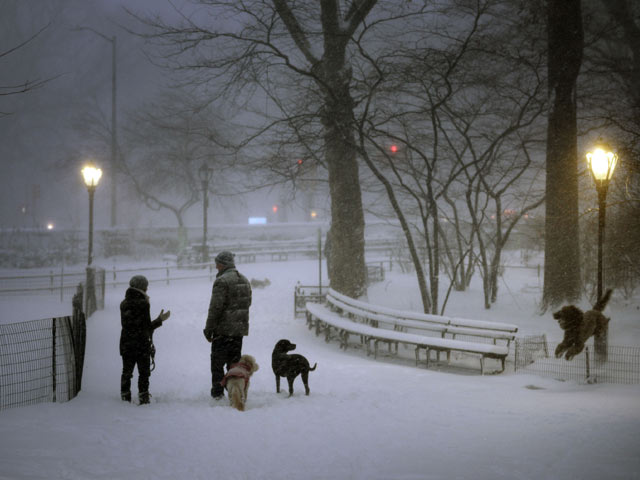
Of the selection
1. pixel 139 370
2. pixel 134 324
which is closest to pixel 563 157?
pixel 134 324

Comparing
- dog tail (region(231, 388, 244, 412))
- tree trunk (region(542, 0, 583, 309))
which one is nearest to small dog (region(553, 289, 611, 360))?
tree trunk (region(542, 0, 583, 309))

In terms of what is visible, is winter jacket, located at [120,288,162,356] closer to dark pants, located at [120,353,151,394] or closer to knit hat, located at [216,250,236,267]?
dark pants, located at [120,353,151,394]

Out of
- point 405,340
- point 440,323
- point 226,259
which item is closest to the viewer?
point 226,259

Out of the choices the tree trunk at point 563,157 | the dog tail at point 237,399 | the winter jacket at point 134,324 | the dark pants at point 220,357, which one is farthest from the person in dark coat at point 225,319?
the tree trunk at point 563,157

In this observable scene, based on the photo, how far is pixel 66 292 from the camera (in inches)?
808

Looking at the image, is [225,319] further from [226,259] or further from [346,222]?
[346,222]

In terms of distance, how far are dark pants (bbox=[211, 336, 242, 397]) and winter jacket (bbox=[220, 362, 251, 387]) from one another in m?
0.40

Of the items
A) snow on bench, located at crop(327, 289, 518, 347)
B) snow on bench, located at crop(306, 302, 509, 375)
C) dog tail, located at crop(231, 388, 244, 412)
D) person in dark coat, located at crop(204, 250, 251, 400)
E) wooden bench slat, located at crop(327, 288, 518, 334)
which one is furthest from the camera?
wooden bench slat, located at crop(327, 288, 518, 334)

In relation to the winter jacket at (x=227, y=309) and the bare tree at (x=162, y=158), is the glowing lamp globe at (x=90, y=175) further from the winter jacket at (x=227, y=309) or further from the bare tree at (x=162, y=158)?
the bare tree at (x=162, y=158)

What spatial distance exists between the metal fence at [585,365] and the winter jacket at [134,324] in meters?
5.57

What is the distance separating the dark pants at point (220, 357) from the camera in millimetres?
6344

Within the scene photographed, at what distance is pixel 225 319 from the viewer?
640 centimetres

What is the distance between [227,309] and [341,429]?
2143mm

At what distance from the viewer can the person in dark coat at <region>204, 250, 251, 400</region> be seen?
6.34 m
